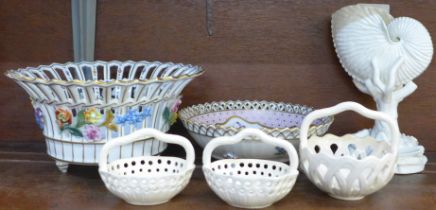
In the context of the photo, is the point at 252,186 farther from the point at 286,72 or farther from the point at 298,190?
the point at 286,72

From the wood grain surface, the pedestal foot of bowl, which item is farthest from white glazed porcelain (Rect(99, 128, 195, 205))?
the wood grain surface

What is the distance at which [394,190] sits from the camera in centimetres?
73

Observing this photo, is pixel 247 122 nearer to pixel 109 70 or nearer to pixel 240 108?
pixel 240 108

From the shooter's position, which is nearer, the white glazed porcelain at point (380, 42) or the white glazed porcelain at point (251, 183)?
the white glazed porcelain at point (251, 183)

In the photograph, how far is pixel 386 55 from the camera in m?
0.80

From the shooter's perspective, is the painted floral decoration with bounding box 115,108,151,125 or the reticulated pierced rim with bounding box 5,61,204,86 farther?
the reticulated pierced rim with bounding box 5,61,204,86

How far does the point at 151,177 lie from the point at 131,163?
0.10m

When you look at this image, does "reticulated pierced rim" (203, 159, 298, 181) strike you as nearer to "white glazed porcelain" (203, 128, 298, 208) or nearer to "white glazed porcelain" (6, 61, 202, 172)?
"white glazed porcelain" (203, 128, 298, 208)

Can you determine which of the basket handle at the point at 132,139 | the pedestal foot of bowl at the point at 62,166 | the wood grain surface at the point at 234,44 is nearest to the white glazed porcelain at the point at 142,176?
the basket handle at the point at 132,139

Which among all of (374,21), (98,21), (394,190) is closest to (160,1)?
(98,21)

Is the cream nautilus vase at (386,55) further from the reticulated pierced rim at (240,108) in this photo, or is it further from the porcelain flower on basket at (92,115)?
the porcelain flower on basket at (92,115)

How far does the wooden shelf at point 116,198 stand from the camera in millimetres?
665

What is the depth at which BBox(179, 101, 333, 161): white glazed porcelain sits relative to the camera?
0.74 metres

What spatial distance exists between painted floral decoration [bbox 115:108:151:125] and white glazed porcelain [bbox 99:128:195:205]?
4cm
